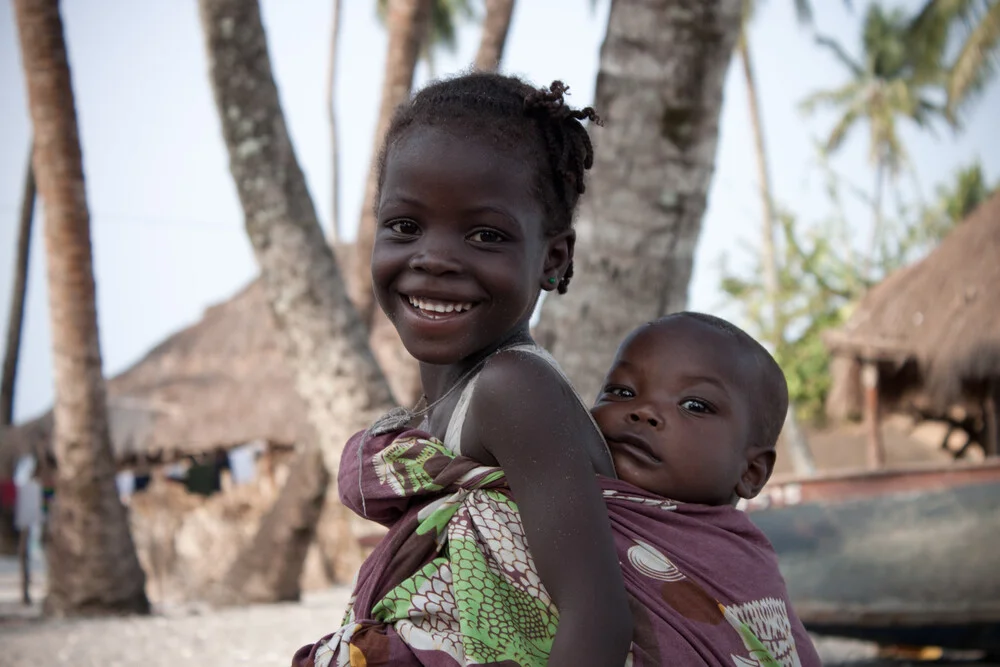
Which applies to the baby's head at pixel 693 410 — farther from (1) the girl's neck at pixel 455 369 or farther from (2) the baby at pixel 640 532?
(1) the girl's neck at pixel 455 369

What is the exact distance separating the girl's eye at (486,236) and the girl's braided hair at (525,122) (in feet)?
0.38

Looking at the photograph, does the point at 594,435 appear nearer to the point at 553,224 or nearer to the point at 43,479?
the point at 553,224

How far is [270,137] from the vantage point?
5.75 metres

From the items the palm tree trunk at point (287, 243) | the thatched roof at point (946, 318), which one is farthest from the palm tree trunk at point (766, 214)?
the palm tree trunk at point (287, 243)

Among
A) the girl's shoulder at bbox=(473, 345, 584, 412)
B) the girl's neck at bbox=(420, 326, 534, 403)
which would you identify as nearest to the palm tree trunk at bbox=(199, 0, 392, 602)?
the girl's neck at bbox=(420, 326, 534, 403)

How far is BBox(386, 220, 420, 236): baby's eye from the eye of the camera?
183 centimetres

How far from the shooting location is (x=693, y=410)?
1.92 metres

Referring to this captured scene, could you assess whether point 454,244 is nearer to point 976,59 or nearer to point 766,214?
point 766,214

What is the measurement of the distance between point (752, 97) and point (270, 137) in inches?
698

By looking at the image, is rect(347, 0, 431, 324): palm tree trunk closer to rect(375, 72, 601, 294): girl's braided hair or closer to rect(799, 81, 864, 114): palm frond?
rect(375, 72, 601, 294): girl's braided hair

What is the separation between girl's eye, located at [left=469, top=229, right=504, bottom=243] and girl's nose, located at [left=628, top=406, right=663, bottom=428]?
1.33 ft

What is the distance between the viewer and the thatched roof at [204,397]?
17578mm

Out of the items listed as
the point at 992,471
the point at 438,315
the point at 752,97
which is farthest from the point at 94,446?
the point at 752,97

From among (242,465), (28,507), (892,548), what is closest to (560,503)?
(892,548)
